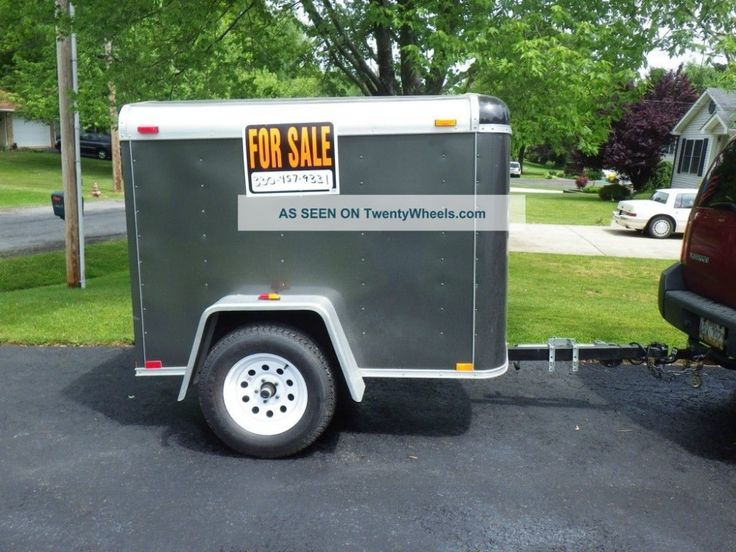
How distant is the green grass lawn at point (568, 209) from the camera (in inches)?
936

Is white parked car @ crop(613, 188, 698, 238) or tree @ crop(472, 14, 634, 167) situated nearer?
tree @ crop(472, 14, 634, 167)

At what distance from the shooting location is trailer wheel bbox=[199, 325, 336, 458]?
4496 millimetres

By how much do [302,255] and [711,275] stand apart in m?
2.92

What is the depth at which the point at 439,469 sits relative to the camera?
4422 millimetres

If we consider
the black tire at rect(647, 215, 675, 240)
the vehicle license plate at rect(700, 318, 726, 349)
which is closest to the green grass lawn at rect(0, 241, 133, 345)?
the vehicle license plate at rect(700, 318, 726, 349)

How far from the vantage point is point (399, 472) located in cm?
438

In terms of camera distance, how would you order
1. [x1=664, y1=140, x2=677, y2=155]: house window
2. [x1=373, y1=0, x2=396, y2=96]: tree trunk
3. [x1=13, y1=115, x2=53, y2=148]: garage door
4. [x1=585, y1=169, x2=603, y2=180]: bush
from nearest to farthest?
[x1=373, y1=0, x2=396, y2=96]: tree trunk
[x1=664, y1=140, x2=677, y2=155]: house window
[x1=13, y1=115, x2=53, y2=148]: garage door
[x1=585, y1=169, x2=603, y2=180]: bush

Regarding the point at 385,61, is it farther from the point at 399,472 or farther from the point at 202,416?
the point at 399,472

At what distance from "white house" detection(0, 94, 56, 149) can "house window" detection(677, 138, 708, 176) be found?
1448 inches

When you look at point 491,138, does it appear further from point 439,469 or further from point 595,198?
point 595,198

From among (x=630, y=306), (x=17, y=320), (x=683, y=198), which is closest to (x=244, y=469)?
(x=17, y=320)

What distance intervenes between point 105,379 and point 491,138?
Result: 405cm

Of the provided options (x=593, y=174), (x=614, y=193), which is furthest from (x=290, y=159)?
(x=593, y=174)

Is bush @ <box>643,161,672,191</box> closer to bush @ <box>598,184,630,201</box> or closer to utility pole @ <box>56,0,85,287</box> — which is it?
bush @ <box>598,184,630,201</box>
